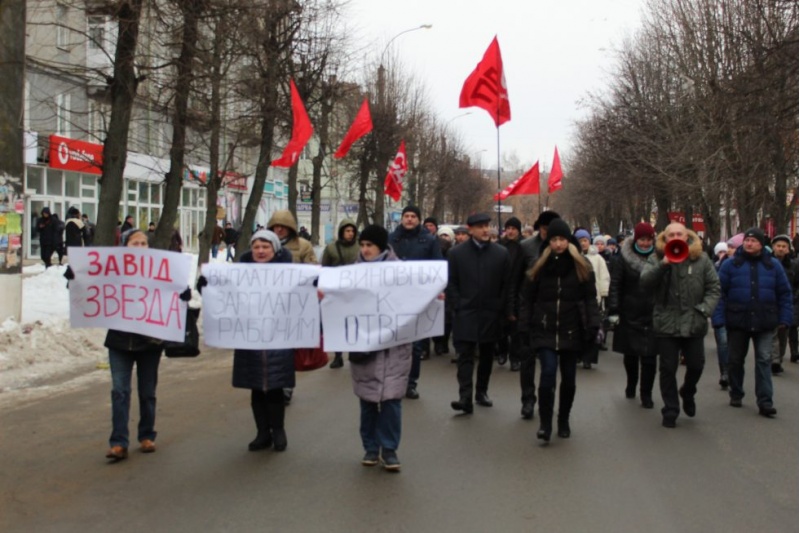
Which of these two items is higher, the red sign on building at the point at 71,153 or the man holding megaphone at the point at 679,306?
the red sign on building at the point at 71,153

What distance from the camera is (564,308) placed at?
25.0 ft

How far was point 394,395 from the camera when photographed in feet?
21.8

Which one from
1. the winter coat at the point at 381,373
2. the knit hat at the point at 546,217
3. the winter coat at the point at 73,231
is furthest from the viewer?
the winter coat at the point at 73,231

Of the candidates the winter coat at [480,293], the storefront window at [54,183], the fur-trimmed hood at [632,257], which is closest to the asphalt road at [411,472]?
the winter coat at [480,293]

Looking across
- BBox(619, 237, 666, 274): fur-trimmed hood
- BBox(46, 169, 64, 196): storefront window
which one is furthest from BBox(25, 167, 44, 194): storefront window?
BBox(619, 237, 666, 274): fur-trimmed hood

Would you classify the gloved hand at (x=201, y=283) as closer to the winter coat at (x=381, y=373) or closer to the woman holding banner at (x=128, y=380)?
the woman holding banner at (x=128, y=380)

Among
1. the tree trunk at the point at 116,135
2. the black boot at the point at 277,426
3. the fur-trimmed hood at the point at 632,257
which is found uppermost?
the tree trunk at the point at 116,135

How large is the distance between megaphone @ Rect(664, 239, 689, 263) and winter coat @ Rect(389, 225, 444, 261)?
320cm

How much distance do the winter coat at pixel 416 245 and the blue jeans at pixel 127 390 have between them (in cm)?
411

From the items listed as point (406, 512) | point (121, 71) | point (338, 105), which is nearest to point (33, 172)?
point (338, 105)

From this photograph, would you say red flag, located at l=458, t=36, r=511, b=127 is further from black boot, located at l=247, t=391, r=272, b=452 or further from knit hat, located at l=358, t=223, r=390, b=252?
black boot, located at l=247, t=391, r=272, b=452

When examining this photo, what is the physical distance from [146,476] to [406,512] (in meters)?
1.99

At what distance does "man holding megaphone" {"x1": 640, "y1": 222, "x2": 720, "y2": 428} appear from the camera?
8.45m

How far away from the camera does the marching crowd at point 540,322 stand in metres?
7.00
